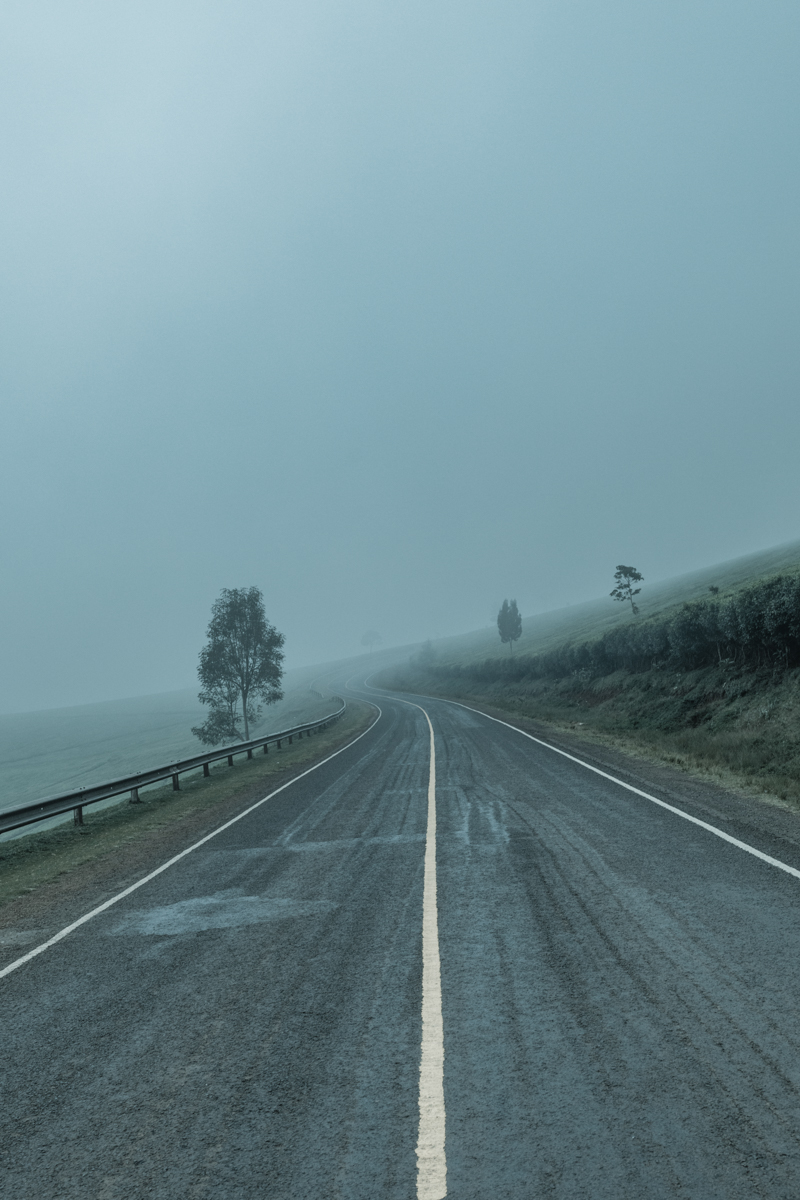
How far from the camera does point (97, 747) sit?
8469 centimetres

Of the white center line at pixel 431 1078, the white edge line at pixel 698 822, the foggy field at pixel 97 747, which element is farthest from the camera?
the foggy field at pixel 97 747

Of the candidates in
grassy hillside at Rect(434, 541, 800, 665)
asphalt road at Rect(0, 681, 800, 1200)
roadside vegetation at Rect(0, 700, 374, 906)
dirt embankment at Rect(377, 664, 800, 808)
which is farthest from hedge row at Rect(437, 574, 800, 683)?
roadside vegetation at Rect(0, 700, 374, 906)

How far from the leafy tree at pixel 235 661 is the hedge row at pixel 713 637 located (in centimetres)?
2199

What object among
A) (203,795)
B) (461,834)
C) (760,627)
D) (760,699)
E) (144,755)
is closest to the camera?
(461,834)

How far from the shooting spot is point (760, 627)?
71.6ft

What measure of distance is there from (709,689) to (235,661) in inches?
1332

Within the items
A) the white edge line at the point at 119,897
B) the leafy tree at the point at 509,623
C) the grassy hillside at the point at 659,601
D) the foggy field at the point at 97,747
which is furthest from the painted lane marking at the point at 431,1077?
the leafy tree at the point at 509,623

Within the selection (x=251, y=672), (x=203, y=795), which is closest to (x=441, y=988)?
(x=203, y=795)

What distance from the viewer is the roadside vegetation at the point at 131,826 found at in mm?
11141

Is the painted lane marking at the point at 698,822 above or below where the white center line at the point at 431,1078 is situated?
below

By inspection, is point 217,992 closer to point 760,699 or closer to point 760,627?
point 760,699

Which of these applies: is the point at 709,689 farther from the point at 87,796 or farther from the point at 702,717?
the point at 87,796

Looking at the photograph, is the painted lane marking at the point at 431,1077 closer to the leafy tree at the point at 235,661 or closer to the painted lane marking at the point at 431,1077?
the painted lane marking at the point at 431,1077

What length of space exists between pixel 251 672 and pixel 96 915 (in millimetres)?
41908
